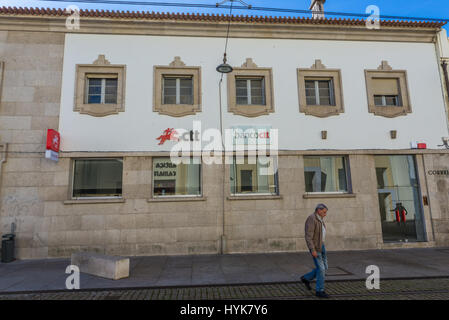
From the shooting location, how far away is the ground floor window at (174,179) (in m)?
10.3

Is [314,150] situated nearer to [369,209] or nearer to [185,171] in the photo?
[369,209]

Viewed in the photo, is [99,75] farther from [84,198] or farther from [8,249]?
[8,249]

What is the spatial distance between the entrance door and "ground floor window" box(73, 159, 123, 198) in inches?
397

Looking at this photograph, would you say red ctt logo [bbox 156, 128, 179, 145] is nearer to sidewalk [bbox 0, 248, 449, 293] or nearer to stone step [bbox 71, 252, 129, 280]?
sidewalk [bbox 0, 248, 449, 293]

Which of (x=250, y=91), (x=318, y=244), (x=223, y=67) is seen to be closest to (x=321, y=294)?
(x=318, y=244)

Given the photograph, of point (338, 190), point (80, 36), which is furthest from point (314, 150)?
point (80, 36)

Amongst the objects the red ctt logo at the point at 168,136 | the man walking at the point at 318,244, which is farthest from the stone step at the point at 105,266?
the man walking at the point at 318,244

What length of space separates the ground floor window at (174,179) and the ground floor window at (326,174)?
4.30m

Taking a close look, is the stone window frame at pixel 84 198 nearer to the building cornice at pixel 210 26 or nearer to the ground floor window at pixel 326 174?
the building cornice at pixel 210 26

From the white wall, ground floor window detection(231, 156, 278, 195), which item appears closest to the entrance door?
the white wall

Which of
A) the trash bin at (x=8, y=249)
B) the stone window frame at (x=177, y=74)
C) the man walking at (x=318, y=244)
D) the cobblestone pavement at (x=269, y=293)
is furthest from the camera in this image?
the stone window frame at (x=177, y=74)

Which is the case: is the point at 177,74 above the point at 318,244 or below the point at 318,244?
above

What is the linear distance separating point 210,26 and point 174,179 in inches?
244

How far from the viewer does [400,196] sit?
36.8ft
